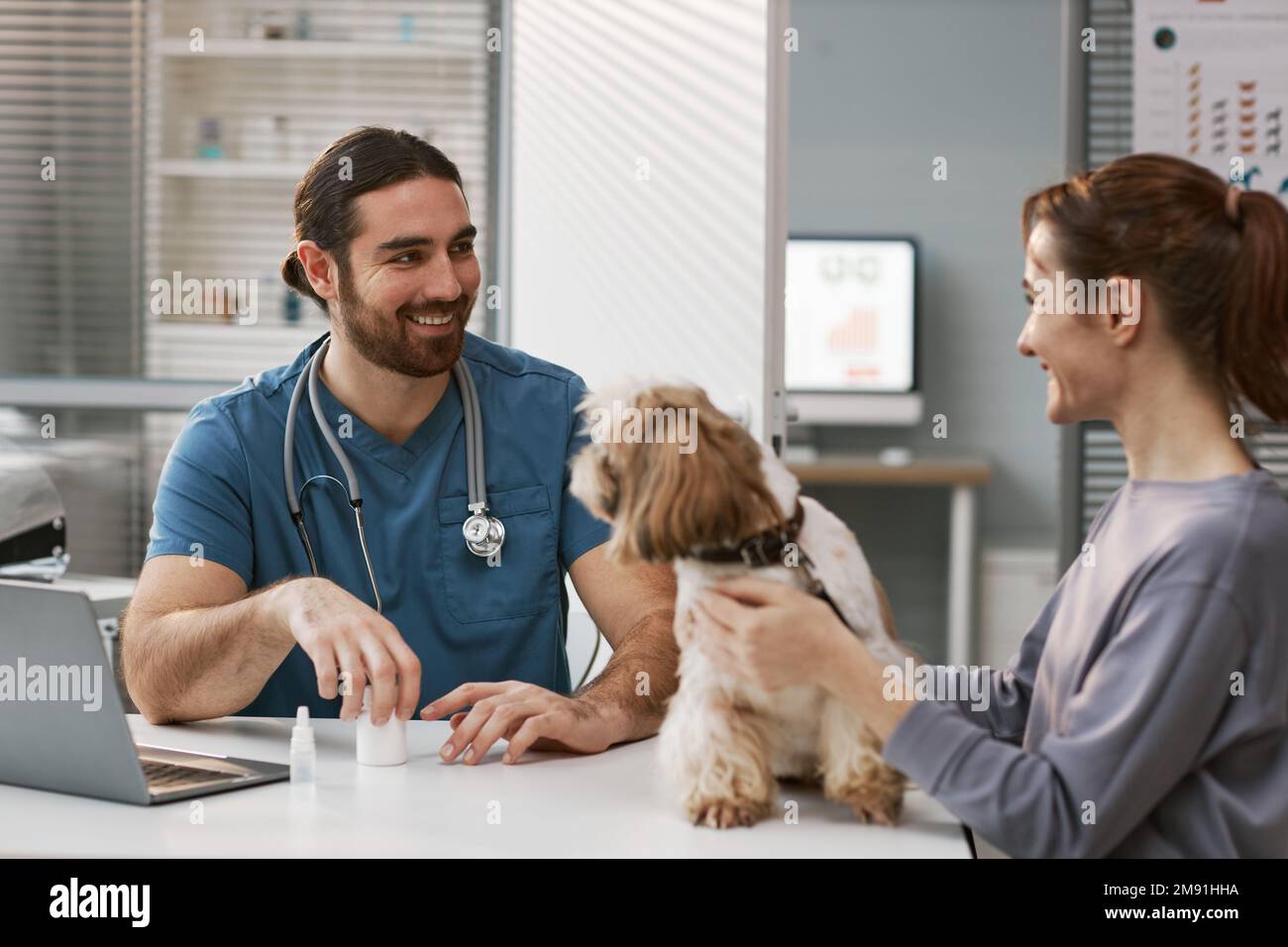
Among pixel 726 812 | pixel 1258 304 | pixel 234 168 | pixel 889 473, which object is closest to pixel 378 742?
pixel 726 812

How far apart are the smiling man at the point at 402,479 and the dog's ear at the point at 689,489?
1.75ft

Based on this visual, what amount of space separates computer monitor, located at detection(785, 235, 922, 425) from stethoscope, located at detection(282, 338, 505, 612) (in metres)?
3.32

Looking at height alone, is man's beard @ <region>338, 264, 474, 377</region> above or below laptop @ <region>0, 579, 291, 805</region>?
above

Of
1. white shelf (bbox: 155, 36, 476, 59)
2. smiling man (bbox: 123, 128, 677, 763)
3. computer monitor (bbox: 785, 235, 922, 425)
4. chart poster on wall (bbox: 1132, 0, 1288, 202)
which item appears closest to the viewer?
smiling man (bbox: 123, 128, 677, 763)

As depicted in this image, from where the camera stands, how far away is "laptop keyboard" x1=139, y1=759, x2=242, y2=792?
50.8 inches

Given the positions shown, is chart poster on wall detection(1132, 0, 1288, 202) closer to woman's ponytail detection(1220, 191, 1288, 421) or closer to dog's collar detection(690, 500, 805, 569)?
woman's ponytail detection(1220, 191, 1288, 421)

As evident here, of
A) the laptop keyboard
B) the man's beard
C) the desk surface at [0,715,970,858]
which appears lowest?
the desk surface at [0,715,970,858]

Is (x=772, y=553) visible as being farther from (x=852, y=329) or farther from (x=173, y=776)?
(x=852, y=329)

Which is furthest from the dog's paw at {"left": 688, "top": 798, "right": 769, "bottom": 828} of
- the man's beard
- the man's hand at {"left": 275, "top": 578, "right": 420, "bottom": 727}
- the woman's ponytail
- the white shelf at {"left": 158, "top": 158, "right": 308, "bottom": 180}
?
the white shelf at {"left": 158, "top": 158, "right": 308, "bottom": 180}

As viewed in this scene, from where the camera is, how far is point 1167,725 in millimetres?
1023

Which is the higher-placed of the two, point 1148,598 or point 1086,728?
point 1148,598

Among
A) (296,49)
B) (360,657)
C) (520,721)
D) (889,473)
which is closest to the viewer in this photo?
(360,657)

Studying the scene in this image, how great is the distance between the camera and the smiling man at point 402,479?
1.73m

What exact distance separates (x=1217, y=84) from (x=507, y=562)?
2.25 metres
